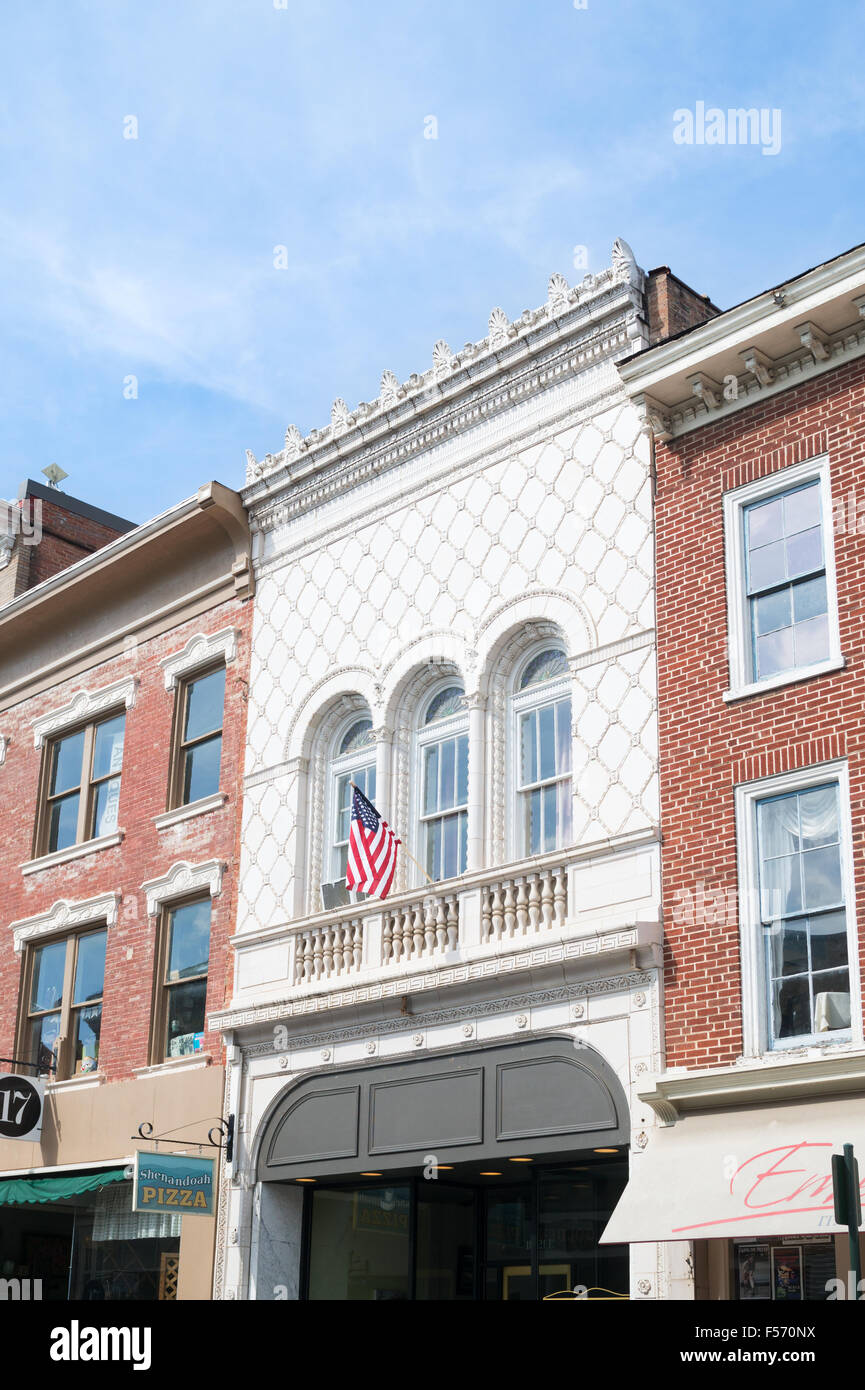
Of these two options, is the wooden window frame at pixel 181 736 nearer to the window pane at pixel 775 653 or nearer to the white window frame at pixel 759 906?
the window pane at pixel 775 653

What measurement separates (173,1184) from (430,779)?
5359mm

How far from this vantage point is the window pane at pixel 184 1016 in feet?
62.5

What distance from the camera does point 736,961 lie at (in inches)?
507

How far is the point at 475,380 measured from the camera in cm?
1730

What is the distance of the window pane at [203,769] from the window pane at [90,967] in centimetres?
262

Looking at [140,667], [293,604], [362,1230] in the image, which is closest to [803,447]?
[293,604]

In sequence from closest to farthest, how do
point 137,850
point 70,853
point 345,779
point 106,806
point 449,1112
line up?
point 449,1112 < point 345,779 < point 137,850 < point 70,853 < point 106,806

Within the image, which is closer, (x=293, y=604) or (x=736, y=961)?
(x=736, y=961)

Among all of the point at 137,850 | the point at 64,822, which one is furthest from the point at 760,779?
the point at 64,822

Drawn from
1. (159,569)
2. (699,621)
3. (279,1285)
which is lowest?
(279,1285)

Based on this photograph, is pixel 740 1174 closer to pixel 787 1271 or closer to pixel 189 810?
pixel 787 1271

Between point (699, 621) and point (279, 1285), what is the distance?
28.5ft

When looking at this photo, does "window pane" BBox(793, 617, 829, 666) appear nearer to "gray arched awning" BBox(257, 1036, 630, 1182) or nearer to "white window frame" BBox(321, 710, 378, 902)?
"gray arched awning" BBox(257, 1036, 630, 1182)
